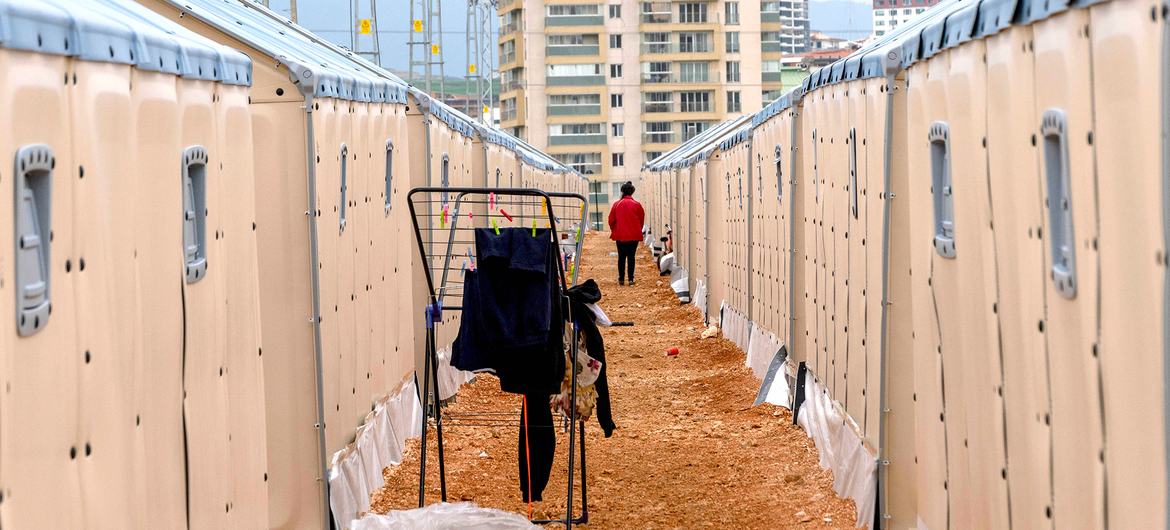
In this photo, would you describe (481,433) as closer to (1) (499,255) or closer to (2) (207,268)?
(1) (499,255)

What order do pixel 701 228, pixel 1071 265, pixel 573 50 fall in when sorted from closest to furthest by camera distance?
pixel 1071 265
pixel 701 228
pixel 573 50

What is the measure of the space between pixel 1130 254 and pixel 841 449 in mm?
5350

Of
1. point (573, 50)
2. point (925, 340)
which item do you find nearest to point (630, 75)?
point (573, 50)

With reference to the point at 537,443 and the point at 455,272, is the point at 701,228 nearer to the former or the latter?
the point at 455,272

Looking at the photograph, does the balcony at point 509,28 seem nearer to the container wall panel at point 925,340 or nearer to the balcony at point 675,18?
the balcony at point 675,18

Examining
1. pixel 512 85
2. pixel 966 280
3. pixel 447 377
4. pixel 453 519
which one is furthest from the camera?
pixel 512 85

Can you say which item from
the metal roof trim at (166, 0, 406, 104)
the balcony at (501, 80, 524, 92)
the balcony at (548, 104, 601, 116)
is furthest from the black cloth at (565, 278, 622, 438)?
the balcony at (501, 80, 524, 92)

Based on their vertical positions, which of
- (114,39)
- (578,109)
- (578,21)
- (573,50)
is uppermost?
(578,21)

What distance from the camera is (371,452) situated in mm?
8922

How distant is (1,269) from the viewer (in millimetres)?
3451

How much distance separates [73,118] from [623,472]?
6315mm

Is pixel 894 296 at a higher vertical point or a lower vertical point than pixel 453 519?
higher

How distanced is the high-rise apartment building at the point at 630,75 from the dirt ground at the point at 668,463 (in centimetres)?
7399

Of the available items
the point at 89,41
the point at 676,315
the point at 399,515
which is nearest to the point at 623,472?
the point at 399,515
